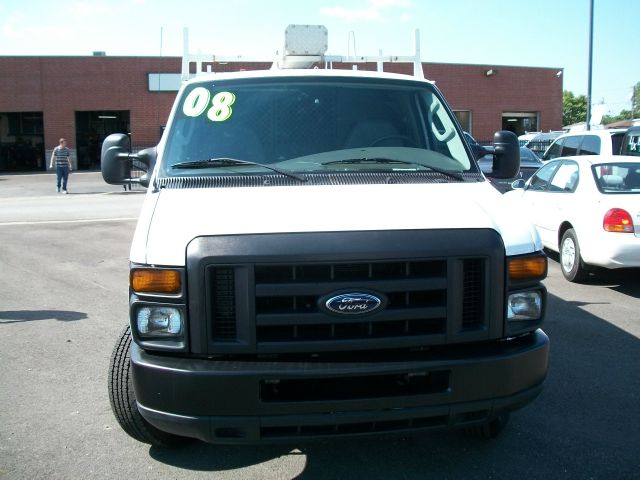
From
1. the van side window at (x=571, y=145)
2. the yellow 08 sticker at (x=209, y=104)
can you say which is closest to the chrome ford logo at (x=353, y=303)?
the yellow 08 sticker at (x=209, y=104)

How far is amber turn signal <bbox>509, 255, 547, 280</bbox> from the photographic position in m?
3.06

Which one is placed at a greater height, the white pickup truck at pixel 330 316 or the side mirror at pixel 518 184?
the side mirror at pixel 518 184

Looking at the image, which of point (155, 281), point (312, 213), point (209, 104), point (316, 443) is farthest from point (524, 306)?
point (209, 104)

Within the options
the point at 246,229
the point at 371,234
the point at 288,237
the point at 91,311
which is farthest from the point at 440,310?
the point at 91,311

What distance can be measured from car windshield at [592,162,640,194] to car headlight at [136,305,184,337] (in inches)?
255

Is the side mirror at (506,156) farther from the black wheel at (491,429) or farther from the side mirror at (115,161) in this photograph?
the side mirror at (115,161)

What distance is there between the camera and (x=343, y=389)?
Result: 115 inches

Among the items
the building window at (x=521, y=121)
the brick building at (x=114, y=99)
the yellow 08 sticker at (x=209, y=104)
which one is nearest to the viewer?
the yellow 08 sticker at (x=209, y=104)

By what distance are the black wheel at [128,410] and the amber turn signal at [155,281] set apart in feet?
2.73

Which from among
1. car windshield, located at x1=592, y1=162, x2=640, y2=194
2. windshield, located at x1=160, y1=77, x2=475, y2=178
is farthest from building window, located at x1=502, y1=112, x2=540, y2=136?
windshield, located at x1=160, y1=77, x2=475, y2=178

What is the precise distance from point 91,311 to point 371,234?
4.90m

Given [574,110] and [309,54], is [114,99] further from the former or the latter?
[574,110]

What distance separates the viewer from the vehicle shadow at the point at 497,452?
3484 millimetres

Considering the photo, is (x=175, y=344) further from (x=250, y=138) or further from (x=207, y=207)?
(x=250, y=138)
